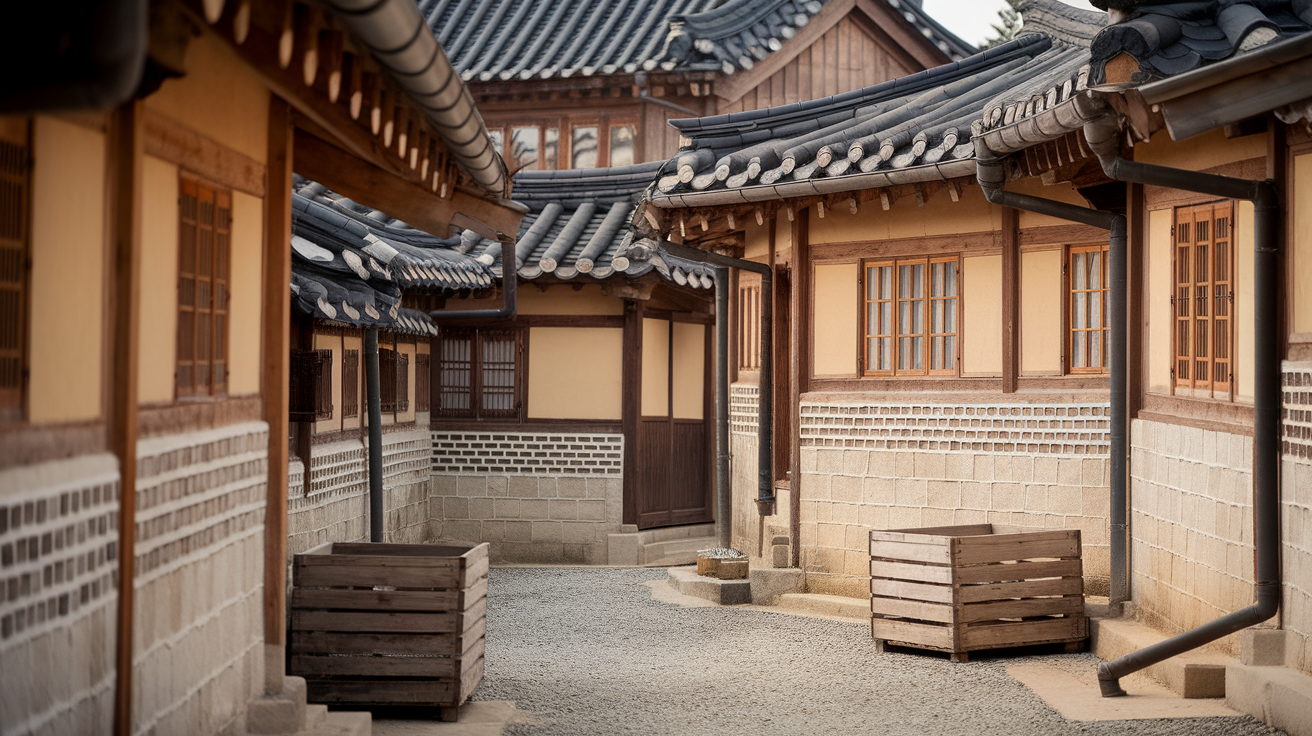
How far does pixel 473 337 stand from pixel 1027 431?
28.2 feet

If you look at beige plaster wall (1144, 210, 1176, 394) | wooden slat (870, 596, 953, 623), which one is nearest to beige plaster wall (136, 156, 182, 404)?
wooden slat (870, 596, 953, 623)

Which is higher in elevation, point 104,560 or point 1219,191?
point 1219,191

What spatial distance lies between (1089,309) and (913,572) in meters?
2.89

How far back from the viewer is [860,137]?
12148mm

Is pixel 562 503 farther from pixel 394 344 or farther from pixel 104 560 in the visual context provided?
pixel 104 560

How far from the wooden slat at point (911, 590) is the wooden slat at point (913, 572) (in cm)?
4

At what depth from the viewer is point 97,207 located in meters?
4.53

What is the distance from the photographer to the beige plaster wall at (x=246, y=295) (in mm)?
6223

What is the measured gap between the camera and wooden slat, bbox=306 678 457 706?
7.81 metres

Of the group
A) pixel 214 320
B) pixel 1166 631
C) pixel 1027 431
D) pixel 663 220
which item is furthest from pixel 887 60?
pixel 214 320

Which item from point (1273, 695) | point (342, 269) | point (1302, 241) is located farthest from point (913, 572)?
point (342, 269)

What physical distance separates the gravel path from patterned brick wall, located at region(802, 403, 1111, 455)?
1714mm

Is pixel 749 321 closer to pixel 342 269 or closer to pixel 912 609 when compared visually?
pixel 342 269

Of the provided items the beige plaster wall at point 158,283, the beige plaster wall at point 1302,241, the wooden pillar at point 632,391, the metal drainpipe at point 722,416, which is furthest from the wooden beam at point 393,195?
the wooden pillar at point 632,391
